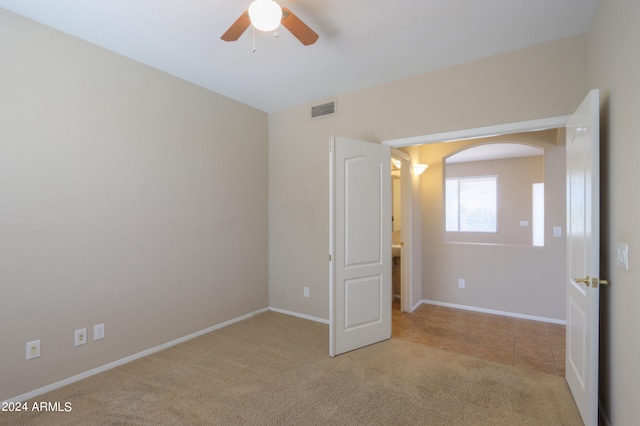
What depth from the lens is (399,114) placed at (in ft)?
10.9

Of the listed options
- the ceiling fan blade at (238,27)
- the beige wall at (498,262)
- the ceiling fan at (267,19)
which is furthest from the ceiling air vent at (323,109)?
the ceiling fan blade at (238,27)

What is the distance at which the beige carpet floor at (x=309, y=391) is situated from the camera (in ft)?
6.73

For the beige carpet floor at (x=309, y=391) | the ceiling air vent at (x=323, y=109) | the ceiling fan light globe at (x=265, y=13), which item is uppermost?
the ceiling air vent at (x=323, y=109)

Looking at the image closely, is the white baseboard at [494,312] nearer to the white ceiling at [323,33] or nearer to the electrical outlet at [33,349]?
the white ceiling at [323,33]

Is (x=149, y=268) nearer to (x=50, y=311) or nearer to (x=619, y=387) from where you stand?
(x=50, y=311)

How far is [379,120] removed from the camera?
11.4 feet

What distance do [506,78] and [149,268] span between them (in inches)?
144

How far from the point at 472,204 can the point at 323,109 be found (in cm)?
518

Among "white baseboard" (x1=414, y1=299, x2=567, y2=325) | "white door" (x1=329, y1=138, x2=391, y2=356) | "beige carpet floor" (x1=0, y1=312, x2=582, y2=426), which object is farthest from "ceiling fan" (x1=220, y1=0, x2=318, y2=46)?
"white baseboard" (x1=414, y1=299, x2=567, y2=325)

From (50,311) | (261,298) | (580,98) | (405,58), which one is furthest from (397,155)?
(50,311)

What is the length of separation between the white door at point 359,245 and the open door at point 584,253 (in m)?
1.50

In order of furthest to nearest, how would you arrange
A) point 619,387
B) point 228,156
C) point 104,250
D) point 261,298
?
point 261,298 < point 228,156 < point 104,250 < point 619,387

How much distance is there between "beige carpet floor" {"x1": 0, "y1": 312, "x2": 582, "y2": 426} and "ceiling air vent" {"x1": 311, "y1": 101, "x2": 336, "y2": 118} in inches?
103

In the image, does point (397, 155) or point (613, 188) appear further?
point (397, 155)
